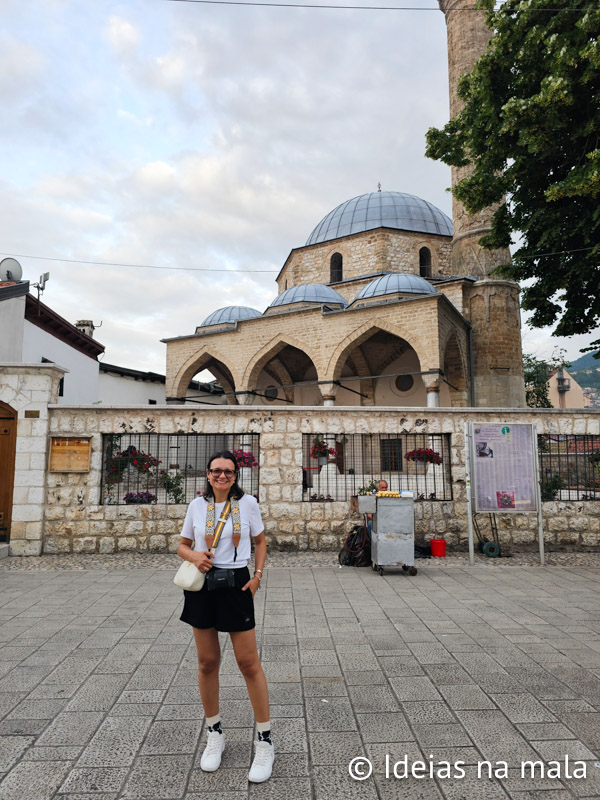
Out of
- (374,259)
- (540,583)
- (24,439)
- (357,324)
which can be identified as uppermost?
(374,259)

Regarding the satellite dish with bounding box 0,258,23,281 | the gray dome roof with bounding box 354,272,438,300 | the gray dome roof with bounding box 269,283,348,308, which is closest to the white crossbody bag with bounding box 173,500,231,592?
the satellite dish with bounding box 0,258,23,281

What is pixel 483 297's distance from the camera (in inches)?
783

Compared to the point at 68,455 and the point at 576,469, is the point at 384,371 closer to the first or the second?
the point at 576,469

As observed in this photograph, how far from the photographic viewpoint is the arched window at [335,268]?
25.6m

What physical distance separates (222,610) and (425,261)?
25.1 metres

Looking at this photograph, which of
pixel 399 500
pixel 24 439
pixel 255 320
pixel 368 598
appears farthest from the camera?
pixel 255 320

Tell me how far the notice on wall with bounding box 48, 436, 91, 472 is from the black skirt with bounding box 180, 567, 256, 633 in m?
5.90

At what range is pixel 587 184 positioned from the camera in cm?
682

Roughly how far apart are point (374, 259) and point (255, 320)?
7536mm

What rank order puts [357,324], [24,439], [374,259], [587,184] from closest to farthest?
A: [587,184]
[24,439]
[357,324]
[374,259]

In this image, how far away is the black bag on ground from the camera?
267 inches

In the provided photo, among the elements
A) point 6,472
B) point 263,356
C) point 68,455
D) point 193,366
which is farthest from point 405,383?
point 6,472

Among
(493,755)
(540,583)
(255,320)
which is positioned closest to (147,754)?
(493,755)

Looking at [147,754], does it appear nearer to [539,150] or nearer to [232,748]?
[232,748]
